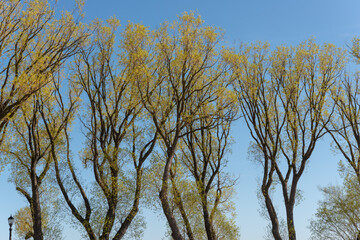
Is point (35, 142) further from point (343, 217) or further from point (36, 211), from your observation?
point (343, 217)

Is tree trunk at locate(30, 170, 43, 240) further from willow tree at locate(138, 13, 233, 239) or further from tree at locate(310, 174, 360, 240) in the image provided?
tree at locate(310, 174, 360, 240)

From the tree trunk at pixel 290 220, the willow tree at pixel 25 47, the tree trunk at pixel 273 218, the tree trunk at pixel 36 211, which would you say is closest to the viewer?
the willow tree at pixel 25 47

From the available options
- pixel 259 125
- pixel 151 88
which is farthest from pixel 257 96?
pixel 151 88

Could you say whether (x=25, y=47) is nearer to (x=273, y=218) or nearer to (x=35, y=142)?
(x=35, y=142)

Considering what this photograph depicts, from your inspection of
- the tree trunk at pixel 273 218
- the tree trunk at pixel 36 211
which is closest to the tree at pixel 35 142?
the tree trunk at pixel 36 211

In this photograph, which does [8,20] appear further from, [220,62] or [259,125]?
[259,125]

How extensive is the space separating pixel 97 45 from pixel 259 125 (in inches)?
417

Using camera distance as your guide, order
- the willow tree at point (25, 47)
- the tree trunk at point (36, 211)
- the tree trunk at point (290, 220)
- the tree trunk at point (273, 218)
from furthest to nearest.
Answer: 1. the tree trunk at point (273, 218)
2. the tree trunk at point (290, 220)
3. the tree trunk at point (36, 211)
4. the willow tree at point (25, 47)

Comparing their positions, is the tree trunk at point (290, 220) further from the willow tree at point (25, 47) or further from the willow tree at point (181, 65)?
the willow tree at point (25, 47)

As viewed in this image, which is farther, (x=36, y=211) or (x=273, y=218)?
(x=273, y=218)

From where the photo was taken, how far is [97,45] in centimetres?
2102

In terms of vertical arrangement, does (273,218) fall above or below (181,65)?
below

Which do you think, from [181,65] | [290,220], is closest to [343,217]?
[290,220]

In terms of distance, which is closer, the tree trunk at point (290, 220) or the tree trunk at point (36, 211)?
the tree trunk at point (36, 211)
